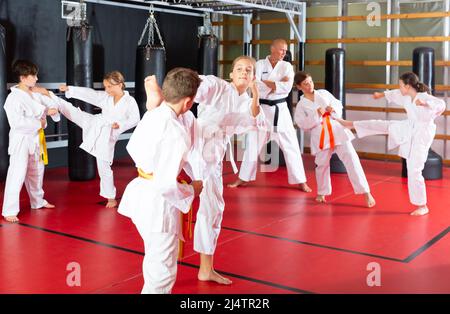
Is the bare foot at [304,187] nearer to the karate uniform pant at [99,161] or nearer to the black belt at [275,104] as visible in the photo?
the black belt at [275,104]

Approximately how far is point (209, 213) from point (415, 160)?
2312mm

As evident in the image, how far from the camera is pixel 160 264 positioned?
2.68 meters

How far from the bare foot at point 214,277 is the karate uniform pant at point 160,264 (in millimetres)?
751

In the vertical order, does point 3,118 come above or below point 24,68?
below

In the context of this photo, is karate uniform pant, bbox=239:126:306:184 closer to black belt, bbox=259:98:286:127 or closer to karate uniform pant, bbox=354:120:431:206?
black belt, bbox=259:98:286:127

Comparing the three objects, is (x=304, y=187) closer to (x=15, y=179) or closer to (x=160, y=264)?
(x=15, y=179)

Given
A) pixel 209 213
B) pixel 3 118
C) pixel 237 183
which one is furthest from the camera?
Answer: pixel 237 183

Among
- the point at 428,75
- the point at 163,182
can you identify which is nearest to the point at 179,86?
the point at 163,182

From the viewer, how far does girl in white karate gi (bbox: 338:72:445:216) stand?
4938 millimetres

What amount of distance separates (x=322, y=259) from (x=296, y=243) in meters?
0.40

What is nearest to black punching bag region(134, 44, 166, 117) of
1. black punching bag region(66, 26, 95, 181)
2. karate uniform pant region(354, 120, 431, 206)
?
black punching bag region(66, 26, 95, 181)

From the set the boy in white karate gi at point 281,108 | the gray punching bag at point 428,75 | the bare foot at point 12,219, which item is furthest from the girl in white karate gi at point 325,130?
the bare foot at point 12,219

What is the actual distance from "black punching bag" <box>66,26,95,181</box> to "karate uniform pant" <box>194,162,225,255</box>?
339cm
